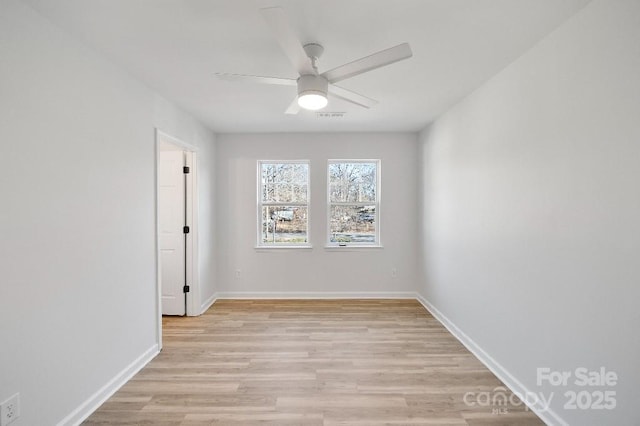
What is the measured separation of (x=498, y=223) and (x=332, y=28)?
195cm

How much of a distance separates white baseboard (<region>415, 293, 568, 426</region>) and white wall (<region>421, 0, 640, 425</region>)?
1.2 inches

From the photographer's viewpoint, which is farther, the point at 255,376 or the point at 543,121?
the point at 255,376

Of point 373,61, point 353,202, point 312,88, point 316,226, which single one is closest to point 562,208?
point 373,61

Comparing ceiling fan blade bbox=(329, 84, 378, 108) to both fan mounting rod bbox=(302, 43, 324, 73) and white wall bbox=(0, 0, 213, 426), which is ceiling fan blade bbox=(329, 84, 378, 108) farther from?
white wall bbox=(0, 0, 213, 426)

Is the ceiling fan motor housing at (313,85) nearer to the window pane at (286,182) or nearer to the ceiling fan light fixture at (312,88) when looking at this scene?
the ceiling fan light fixture at (312,88)

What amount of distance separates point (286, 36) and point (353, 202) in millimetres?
3436

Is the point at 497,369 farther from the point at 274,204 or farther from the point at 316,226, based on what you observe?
the point at 274,204

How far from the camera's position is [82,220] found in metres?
2.09

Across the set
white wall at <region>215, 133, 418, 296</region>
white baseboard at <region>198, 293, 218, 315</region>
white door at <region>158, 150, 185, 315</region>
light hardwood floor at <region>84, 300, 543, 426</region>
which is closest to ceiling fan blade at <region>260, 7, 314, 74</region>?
light hardwood floor at <region>84, 300, 543, 426</region>

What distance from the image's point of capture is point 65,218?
1.95m

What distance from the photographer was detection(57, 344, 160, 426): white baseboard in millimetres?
2004

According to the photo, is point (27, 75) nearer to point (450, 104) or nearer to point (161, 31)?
point (161, 31)

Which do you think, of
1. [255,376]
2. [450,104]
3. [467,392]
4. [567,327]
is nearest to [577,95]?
[567,327]

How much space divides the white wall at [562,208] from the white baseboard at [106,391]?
117 inches
